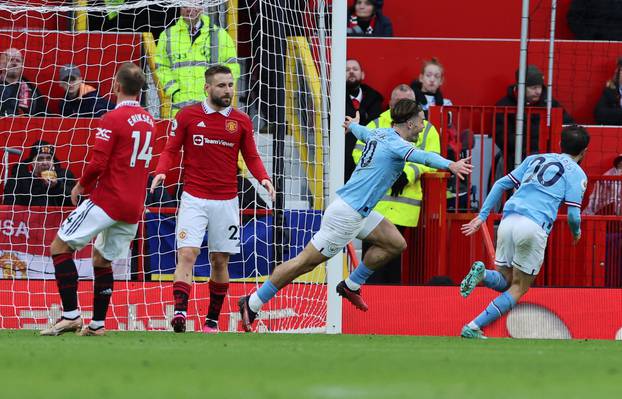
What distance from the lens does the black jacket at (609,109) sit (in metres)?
14.0

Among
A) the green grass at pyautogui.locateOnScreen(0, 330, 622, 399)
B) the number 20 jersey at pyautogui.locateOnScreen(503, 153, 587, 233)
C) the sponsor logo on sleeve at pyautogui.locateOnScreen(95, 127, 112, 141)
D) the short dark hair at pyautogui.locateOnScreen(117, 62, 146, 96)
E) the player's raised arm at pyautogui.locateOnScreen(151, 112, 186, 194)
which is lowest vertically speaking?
the green grass at pyautogui.locateOnScreen(0, 330, 622, 399)

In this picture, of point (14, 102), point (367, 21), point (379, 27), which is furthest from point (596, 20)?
point (14, 102)

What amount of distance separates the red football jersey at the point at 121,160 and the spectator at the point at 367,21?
20.5ft

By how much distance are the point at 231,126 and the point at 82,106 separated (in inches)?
114

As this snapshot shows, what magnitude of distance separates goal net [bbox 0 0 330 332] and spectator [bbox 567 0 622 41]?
4197mm

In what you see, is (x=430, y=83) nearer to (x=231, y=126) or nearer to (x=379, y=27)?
(x=379, y=27)

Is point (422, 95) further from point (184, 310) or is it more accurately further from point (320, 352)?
point (320, 352)

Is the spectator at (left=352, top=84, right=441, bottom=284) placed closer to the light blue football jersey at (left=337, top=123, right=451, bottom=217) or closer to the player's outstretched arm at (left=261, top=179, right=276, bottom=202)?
the light blue football jersey at (left=337, top=123, right=451, bottom=217)

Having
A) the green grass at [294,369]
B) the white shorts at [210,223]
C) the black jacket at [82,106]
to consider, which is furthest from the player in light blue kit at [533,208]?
the black jacket at [82,106]

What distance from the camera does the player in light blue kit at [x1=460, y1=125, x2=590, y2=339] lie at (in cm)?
959

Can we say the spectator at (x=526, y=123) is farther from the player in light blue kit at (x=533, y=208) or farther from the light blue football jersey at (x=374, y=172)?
the light blue football jersey at (x=374, y=172)

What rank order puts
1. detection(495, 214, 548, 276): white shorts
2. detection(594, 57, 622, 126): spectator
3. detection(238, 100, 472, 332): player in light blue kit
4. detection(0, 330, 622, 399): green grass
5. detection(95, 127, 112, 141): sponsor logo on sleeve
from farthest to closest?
detection(594, 57, 622, 126): spectator
detection(238, 100, 472, 332): player in light blue kit
detection(495, 214, 548, 276): white shorts
detection(95, 127, 112, 141): sponsor logo on sleeve
detection(0, 330, 622, 399): green grass

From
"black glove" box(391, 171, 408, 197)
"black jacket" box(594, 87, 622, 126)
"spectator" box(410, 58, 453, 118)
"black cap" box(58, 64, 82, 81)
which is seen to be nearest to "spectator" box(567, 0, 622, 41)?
"black jacket" box(594, 87, 622, 126)

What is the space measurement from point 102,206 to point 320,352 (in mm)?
2235
